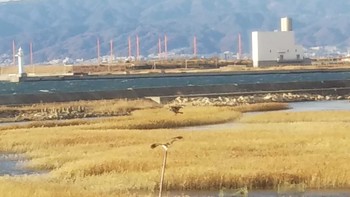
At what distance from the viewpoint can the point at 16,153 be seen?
28.8 m

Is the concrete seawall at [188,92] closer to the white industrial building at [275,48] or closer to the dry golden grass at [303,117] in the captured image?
the dry golden grass at [303,117]

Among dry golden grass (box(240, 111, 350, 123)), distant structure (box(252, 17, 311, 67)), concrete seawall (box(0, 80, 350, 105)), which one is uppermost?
distant structure (box(252, 17, 311, 67))

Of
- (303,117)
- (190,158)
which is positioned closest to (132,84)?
(303,117)

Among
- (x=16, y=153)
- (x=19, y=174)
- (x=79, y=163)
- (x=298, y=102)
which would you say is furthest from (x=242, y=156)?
(x=298, y=102)

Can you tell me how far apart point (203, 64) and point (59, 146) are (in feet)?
499

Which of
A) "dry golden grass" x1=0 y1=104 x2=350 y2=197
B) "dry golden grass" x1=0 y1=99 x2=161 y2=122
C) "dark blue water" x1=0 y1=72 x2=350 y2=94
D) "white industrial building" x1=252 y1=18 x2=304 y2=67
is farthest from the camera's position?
"white industrial building" x1=252 y1=18 x2=304 y2=67

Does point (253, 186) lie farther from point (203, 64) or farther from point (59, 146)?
point (203, 64)

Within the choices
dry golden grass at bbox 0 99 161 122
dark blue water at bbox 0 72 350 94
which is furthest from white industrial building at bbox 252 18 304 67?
dry golden grass at bbox 0 99 161 122

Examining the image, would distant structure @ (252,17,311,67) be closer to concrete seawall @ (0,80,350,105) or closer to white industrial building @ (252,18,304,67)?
white industrial building @ (252,18,304,67)

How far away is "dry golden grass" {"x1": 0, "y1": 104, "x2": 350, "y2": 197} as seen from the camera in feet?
64.3

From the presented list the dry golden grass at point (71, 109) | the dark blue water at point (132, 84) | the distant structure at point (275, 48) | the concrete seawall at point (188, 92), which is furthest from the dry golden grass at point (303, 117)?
the distant structure at point (275, 48)

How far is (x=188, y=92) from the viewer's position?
234ft

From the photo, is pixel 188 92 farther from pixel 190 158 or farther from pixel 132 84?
pixel 190 158

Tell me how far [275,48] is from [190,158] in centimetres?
13911
